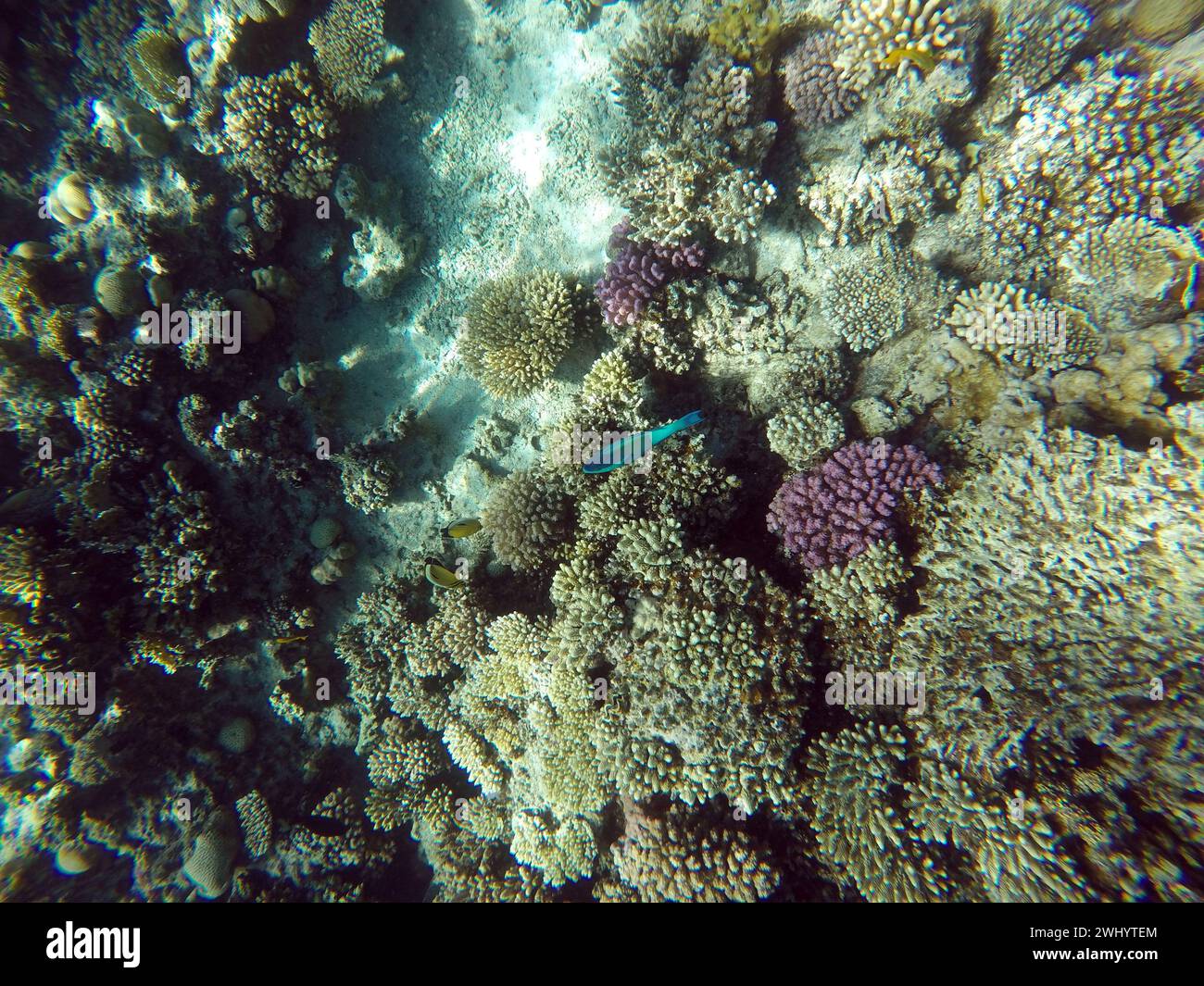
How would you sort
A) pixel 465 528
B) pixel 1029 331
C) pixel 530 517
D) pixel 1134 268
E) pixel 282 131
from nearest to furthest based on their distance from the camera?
1. pixel 1134 268
2. pixel 1029 331
3. pixel 465 528
4. pixel 530 517
5. pixel 282 131

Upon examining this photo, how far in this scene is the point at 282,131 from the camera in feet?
19.6

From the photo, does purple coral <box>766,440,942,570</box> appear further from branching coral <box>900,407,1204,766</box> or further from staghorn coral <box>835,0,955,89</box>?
staghorn coral <box>835,0,955,89</box>

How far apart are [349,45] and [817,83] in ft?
17.5

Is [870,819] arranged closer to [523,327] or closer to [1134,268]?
[1134,268]

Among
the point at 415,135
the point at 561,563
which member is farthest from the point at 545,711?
the point at 415,135

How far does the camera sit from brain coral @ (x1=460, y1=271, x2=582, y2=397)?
5320 millimetres

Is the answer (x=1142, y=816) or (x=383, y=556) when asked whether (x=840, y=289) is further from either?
(x=383, y=556)

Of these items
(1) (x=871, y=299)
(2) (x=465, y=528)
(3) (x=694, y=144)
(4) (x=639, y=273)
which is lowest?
(2) (x=465, y=528)

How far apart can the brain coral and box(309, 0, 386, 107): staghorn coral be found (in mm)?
3038

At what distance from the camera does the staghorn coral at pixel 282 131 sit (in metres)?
5.85

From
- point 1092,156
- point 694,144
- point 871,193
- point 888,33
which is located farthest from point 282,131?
point 1092,156

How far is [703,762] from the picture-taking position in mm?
4344

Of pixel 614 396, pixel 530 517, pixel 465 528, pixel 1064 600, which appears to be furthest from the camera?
pixel 530 517
